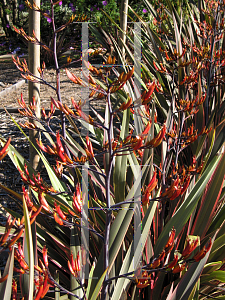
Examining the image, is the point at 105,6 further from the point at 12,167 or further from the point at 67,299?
the point at 67,299

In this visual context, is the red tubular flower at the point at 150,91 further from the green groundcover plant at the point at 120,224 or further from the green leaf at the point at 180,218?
the green leaf at the point at 180,218

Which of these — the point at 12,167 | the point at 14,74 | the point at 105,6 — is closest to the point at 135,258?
the point at 12,167

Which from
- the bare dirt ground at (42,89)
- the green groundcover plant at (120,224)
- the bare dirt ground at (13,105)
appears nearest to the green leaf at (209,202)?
the green groundcover plant at (120,224)

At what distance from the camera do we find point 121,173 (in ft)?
3.50

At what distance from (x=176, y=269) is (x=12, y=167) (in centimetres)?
167

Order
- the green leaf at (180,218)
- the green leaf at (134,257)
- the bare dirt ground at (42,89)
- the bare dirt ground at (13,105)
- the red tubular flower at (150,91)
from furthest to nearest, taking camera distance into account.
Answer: the bare dirt ground at (42,89)
the bare dirt ground at (13,105)
the green leaf at (180,218)
the green leaf at (134,257)
the red tubular flower at (150,91)

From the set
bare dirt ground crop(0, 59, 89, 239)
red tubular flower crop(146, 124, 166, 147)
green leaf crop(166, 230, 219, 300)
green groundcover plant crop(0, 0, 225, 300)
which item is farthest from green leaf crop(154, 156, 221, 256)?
bare dirt ground crop(0, 59, 89, 239)

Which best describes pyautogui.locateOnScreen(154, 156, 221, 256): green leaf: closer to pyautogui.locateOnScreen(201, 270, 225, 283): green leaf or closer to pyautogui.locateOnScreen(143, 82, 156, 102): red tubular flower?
pyautogui.locateOnScreen(201, 270, 225, 283): green leaf

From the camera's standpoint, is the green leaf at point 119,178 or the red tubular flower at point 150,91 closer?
the red tubular flower at point 150,91

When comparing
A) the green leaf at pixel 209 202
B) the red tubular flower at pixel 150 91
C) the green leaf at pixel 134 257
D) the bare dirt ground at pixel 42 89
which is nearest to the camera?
the red tubular flower at pixel 150 91

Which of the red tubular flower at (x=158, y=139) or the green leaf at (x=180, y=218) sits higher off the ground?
the red tubular flower at (x=158, y=139)

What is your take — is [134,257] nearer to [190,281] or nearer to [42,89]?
[190,281]

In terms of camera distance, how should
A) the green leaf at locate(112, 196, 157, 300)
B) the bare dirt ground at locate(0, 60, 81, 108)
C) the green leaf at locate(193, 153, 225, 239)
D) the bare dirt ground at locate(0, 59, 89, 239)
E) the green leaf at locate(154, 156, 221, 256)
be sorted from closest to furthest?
1. the green leaf at locate(112, 196, 157, 300)
2. the green leaf at locate(154, 156, 221, 256)
3. the green leaf at locate(193, 153, 225, 239)
4. the bare dirt ground at locate(0, 59, 89, 239)
5. the bare dirt ground at locate(0, 60, 81, 108)

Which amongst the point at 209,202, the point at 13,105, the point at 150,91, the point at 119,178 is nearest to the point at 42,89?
the point at 13,105
